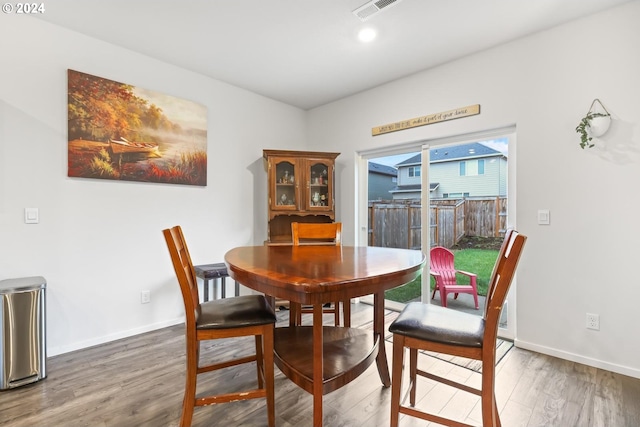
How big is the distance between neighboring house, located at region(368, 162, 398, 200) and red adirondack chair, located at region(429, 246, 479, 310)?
0.91 m

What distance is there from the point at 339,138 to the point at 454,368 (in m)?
2.88

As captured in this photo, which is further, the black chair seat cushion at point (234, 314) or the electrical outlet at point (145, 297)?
the electrical outlet at point (145, 297)

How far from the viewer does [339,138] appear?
13.0 ft

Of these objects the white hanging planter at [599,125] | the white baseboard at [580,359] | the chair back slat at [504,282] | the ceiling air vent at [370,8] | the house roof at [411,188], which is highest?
the ceiling air vent at [370,8]

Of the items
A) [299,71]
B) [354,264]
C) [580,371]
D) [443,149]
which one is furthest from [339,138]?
[580,371]

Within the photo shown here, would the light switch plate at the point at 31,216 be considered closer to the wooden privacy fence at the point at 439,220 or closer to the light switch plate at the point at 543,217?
the wooden privacy fence at the point at 439,220

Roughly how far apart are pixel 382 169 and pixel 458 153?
0.94 m

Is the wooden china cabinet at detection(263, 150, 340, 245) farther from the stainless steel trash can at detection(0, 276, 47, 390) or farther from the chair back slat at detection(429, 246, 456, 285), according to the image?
the stainless steel trash can at detection(0, 276, 47, 390)

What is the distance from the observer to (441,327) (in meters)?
1.34

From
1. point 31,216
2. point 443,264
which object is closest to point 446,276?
point 443,264

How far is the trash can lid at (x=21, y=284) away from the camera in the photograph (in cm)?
190

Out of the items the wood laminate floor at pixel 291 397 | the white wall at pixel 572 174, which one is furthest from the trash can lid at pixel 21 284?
the white wall at pixel 572 174

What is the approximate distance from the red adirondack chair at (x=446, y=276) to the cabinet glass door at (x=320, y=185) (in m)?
1.38

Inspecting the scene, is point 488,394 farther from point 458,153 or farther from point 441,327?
point 458,153
